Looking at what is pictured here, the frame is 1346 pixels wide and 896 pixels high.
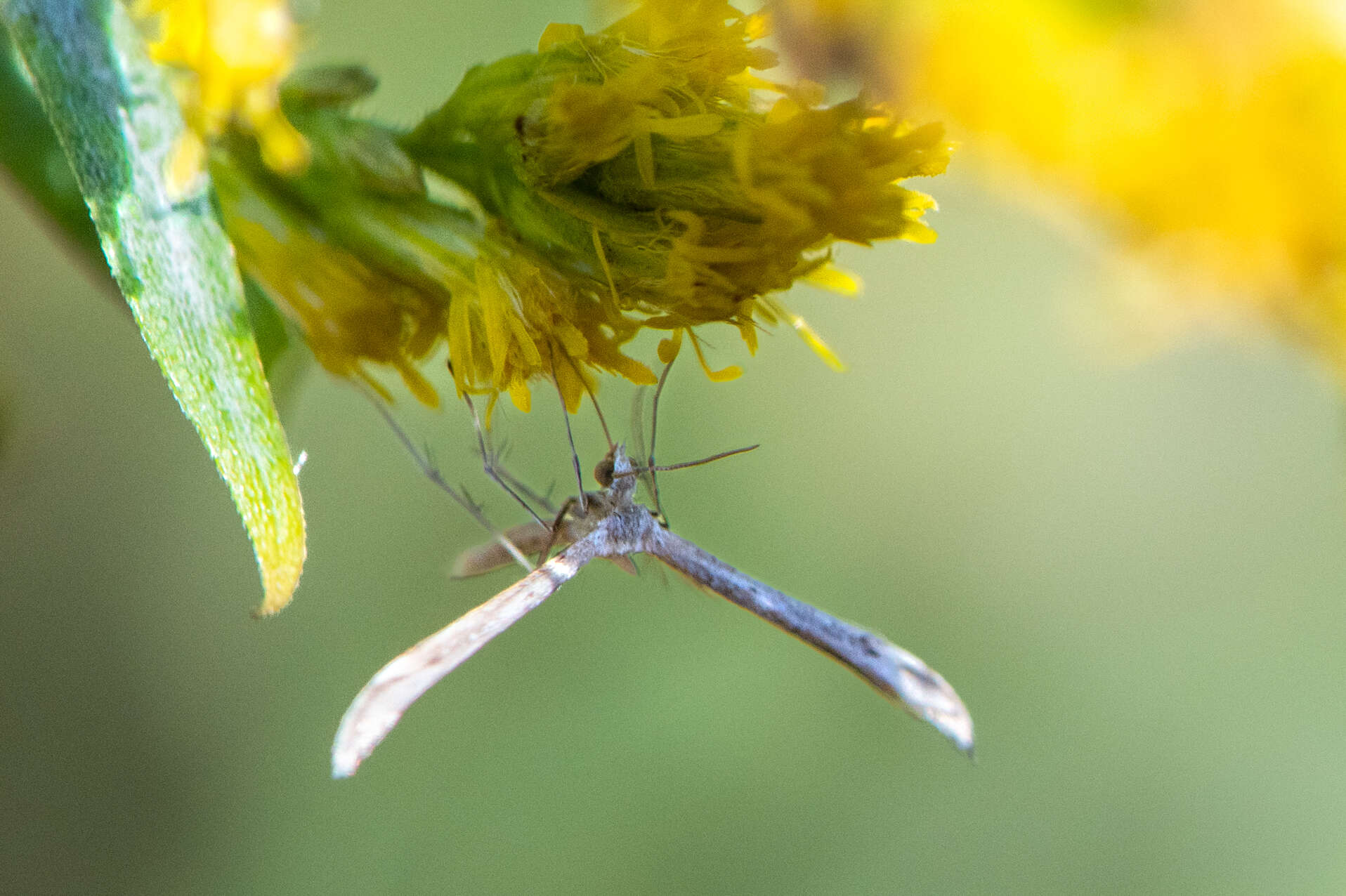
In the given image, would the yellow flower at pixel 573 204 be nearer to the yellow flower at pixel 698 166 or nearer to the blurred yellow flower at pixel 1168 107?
the yellow flower at pixel 698 166

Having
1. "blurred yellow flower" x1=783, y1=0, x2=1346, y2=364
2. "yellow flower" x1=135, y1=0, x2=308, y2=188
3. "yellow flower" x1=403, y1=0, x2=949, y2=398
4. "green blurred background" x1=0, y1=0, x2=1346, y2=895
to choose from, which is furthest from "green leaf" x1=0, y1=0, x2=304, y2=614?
"blurred yellow flower" x1=783, y1=0, x2=1346, y2=364

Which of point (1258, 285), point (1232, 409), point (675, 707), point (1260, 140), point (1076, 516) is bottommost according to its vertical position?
point (675, 707)

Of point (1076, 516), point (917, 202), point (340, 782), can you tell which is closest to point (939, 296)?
point (1076, 516)

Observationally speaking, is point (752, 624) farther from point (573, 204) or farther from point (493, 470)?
point (573, 204)

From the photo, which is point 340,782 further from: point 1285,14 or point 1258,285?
point 1285,14

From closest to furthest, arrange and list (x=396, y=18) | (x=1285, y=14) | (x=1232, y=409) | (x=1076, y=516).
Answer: (x=396, y=18), (x=1285, y=14), (x=1076, y=516), (x=1232, y=409)

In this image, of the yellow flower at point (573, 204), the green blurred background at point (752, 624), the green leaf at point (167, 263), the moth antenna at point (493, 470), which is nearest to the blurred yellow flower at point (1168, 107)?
the green blurred background at point (752, 624)

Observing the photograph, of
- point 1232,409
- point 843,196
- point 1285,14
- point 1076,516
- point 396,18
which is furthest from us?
point 1232,409
